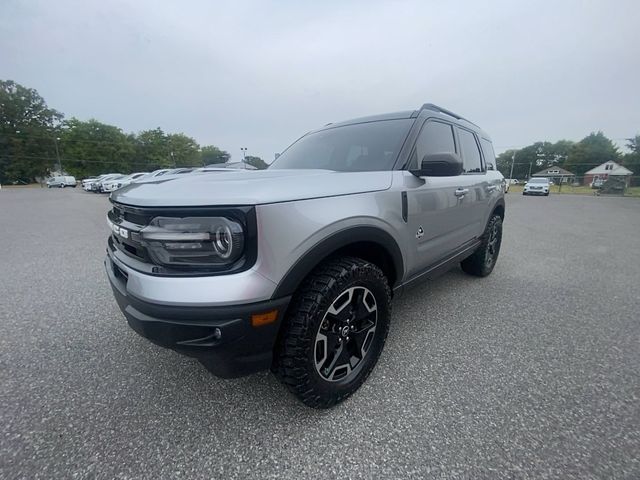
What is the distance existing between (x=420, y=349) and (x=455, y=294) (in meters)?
1.27

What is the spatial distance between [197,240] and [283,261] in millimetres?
382

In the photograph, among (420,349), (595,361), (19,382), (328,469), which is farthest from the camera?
(420,349)

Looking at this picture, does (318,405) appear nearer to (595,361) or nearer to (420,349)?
(420,349)

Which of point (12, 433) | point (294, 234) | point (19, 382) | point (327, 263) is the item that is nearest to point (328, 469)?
point (327, 263)

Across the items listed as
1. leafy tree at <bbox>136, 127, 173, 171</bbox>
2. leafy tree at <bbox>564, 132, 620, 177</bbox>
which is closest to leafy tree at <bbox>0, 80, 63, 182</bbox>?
leafy tree at <bbox>136, 127, 173, 171</bbox>

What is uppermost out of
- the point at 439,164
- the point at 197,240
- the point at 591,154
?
the point at 591,154

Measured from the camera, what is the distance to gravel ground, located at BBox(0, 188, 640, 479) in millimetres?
1389

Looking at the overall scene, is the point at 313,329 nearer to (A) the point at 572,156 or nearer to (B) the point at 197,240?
(B) the point at 197,240

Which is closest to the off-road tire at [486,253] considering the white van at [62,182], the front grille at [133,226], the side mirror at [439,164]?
the side mirror at [439,164]

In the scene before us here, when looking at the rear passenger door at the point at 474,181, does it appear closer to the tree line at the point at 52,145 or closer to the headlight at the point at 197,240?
the headlight at the point at 197,240

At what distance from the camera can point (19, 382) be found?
192 cm

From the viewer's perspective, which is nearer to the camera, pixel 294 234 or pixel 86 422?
pixel 294 234

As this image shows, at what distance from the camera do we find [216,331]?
4.13ft

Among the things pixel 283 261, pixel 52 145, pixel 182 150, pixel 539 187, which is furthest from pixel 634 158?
pixel 52 145
